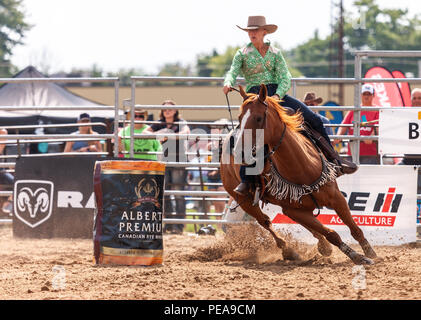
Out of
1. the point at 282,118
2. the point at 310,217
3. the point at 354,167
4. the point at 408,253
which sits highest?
the point at 282,118

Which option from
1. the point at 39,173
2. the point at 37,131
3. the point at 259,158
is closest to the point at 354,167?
the point at 259,158

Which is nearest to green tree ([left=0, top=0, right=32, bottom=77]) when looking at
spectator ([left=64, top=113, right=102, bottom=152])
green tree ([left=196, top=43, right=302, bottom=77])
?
green tree ([left=196, top=43, right=302, bottom=77])

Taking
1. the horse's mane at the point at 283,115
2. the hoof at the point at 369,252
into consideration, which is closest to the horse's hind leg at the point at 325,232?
the hoof at the point at 369,252

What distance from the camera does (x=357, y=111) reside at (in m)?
8.60

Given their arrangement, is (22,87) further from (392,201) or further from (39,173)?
(392,201)

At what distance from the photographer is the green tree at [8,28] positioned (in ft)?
173

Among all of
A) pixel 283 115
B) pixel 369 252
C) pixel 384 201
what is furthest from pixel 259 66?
pixel 384 201

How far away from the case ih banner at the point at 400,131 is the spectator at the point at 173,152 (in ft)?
8.47

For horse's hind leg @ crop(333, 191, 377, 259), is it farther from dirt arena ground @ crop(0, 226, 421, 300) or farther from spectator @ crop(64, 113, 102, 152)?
spectator @ crop(64, 113, 102, 152)

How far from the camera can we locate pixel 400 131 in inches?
329

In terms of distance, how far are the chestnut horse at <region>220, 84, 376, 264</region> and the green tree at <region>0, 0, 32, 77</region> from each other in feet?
161

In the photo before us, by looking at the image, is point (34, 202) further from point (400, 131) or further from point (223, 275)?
point (400, 131)

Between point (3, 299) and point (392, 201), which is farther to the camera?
point (392, 201)
